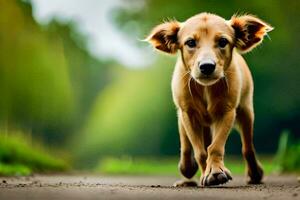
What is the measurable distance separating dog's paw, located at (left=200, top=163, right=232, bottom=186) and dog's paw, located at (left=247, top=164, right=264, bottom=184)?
1.67 metres

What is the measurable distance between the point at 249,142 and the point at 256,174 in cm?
36

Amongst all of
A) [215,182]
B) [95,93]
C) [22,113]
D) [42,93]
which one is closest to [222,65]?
[215,182]

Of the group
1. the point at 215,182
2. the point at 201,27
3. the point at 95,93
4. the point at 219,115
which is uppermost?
the point at 95,93

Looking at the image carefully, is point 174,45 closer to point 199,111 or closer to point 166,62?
point 199,111

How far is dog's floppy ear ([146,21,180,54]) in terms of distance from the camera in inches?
330

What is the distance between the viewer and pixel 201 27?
7.85 metres

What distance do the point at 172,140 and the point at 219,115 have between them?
16448mm

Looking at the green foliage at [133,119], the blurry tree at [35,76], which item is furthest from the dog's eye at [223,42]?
the green foliage at [133,119]

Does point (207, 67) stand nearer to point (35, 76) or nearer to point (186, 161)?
point (186, 161)

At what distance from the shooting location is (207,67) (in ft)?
24.5

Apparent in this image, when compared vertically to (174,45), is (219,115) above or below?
below

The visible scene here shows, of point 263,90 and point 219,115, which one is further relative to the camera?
point 263,90

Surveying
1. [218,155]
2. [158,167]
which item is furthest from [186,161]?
[158,167]

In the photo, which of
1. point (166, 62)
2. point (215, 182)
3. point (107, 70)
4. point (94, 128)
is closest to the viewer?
point (215, 182)
